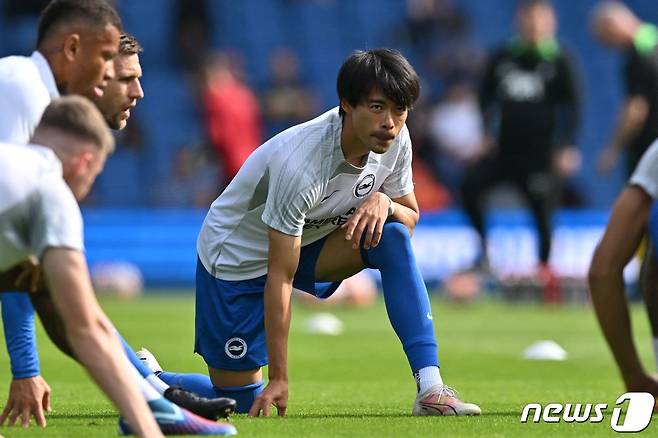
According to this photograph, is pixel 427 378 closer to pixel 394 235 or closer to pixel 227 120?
pixel 394 235

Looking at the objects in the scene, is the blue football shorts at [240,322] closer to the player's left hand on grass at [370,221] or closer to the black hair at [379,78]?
the player's left hand on grass at [370,221]

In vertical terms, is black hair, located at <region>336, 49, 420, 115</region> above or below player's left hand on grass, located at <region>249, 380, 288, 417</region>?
above

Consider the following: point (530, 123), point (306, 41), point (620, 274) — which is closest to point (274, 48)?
point (306, 41)

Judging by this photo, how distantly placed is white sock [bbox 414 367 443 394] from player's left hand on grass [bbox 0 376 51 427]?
5.32ft

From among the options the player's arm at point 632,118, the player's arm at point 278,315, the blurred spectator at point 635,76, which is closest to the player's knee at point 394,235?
the player's arm at point 278,315

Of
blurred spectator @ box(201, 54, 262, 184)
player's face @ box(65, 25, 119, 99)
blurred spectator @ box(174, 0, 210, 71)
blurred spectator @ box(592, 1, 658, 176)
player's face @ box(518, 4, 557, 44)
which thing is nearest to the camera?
player's face @ box(65, 25, 119, 99)

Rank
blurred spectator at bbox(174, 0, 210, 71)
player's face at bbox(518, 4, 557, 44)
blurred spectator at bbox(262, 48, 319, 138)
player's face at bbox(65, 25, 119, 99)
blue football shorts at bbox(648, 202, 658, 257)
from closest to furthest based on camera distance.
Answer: blue football shorts at bbox(648, 202, 658, 257), player's face at bbox(65, 25, 119, 99), player's face at bbox(518, 4, 557, 44), blurred spectator at bbox(262, 48, 319, 138), blurred spectator at bbox(174, 0, 210, 71)

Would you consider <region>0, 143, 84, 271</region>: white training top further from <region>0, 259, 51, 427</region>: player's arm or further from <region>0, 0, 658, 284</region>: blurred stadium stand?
<region>0, 0, 658, 284</region>: blurred stadium stand

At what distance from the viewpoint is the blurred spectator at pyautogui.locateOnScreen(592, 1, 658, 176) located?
13375mm

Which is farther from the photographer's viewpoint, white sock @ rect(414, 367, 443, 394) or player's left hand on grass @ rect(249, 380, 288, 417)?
white sock @ rect(414, 367, 443, 394)

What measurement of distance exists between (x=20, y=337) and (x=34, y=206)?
1660 mm

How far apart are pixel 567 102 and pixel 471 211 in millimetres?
1610

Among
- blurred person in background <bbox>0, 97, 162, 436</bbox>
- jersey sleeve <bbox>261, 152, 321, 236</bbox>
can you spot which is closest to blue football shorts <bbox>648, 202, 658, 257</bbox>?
jersey sleeve <bbox>261, 152, 321, 236</bbox>

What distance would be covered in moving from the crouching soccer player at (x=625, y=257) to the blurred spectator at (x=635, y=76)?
778 centimetres
